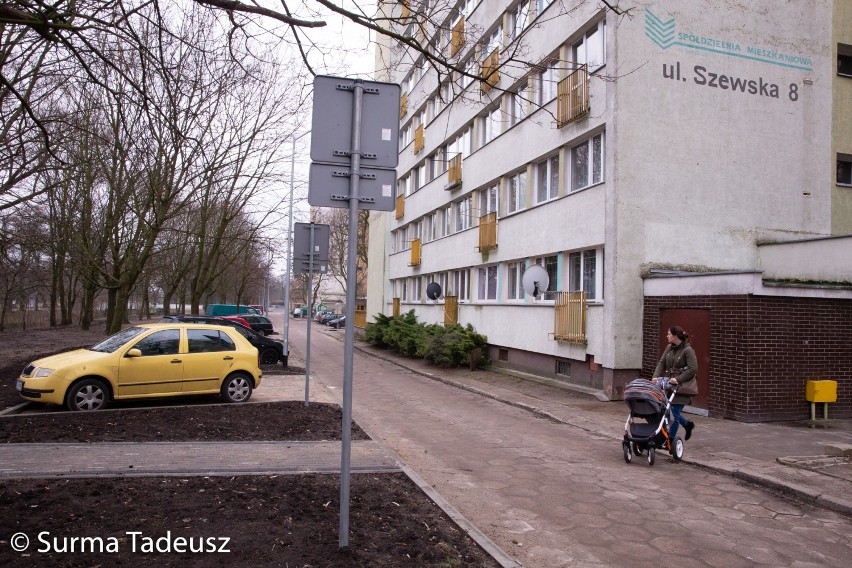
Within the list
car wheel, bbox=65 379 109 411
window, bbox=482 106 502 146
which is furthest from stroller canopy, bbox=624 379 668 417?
window, bbox=482 106 502 146

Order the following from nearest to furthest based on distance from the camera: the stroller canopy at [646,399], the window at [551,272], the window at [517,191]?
1. the stroller canopy at [646,399]
2. the window at [551,272]
3. the window at [517,191]

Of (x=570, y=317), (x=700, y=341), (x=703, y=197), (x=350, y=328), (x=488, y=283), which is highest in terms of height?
(x=703, y=197)

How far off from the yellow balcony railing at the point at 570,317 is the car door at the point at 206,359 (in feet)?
26.7

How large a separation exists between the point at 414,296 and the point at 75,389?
2355 centimetres

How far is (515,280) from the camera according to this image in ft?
67.2

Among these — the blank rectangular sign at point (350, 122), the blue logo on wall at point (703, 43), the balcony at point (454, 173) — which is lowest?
the blank rectangular sign at point (350, 122)

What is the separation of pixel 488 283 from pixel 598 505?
1660cm

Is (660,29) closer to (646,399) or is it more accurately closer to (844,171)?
(844,171)

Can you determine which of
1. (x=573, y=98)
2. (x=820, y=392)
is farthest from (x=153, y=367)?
(x=820, y=392)

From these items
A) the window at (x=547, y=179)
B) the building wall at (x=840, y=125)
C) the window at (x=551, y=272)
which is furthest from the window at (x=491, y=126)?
the building wall at (x=840, y=125)

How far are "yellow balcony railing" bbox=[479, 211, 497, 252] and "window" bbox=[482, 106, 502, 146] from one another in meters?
2.81

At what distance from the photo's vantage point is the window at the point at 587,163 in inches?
606

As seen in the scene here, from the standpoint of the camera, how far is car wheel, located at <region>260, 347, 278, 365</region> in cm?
2148

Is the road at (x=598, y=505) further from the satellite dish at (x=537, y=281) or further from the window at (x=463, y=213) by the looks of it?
the window at (x=463, y=213)
